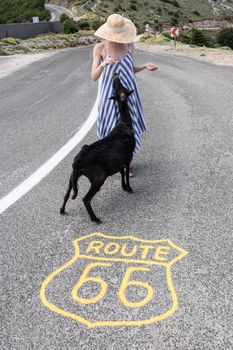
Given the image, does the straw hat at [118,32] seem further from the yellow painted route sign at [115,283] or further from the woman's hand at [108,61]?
the yellow painted route sign at [115,283]

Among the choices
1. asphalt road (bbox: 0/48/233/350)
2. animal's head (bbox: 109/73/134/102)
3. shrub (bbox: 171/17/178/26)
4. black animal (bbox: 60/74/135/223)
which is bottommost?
shrub (bbox: 171/17/178/26)

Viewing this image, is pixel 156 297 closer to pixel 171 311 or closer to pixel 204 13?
pixel 171 311

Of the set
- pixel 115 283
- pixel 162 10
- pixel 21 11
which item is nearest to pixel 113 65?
pixel 115 283

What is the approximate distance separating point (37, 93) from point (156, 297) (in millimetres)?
10999

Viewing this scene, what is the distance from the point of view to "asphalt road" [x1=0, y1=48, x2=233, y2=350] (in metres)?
2.70

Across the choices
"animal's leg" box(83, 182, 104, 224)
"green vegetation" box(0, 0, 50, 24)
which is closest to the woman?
"animal's leg" box(83, 182, 104, 224)

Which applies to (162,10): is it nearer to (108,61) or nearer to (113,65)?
(113,65)

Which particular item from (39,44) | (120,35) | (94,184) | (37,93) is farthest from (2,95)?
(39,44)

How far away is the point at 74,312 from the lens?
2.88 metres

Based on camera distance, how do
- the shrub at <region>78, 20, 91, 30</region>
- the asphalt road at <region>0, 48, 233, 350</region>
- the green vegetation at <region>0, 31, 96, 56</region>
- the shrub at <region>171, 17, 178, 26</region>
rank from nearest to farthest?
the asphalt road at <region>0, 48, 233, 350</region> < the green vegetation at <region>0, 31, 96, 56</region> < the shrub at <region>78, 20, 91, 30</region> < the shrub at <region>171, 17, 178, 26</region>

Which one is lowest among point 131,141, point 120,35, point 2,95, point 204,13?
point 204,13

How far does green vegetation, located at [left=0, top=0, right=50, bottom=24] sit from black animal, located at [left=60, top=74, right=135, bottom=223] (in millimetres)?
94476

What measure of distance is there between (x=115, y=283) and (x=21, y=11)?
4377 inches

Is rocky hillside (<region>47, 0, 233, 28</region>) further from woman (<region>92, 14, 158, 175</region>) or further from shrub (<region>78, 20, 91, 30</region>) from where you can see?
woman (<region>92, 14, 158, 175</region>)
